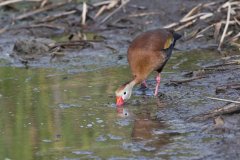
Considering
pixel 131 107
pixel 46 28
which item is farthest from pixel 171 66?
pixel 46 28

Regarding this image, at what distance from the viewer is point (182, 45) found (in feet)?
34.5

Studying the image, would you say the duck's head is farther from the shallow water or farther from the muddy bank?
the muddy bank

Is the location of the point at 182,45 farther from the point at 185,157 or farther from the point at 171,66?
the point at 185,157

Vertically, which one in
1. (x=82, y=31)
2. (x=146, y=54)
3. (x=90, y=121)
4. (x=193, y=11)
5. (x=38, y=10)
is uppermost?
(x=146, y=54)

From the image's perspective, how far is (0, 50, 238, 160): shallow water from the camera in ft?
19.6

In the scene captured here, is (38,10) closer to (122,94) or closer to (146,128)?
(122,94)

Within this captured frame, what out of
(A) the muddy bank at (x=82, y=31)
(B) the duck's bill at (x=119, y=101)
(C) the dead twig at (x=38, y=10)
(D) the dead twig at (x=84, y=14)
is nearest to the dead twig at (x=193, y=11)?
(A) the muddy bank at (x=82, y=31)

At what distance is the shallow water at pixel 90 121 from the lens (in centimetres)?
598

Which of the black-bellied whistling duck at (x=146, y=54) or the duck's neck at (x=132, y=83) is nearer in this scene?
the duck's neck at (x=132, y=83)

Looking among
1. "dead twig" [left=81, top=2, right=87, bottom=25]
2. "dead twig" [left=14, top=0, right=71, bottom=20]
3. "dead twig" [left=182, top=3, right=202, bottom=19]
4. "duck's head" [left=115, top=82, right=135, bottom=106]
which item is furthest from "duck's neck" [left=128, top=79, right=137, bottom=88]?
"dead twig" [left=14, top=0, right=71, bottom=20]

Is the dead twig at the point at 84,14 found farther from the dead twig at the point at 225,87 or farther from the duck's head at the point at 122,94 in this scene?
the dead twig at the point at 225,87

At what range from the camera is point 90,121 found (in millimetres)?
6980

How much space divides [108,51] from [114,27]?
103 cm

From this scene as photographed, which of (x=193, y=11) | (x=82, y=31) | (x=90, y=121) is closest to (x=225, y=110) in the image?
(x=90, y=121)
